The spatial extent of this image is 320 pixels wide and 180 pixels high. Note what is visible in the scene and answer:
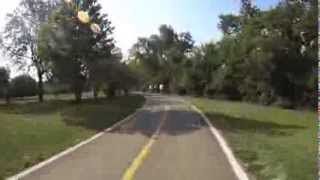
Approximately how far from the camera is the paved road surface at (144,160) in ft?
46.6

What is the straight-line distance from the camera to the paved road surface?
46.6ft

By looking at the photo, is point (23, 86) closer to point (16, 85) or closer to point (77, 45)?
point (16, 85)

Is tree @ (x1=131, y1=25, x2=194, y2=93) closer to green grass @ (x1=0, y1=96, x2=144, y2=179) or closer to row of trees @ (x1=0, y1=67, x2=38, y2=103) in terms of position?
row of trees @ (x1=0, y1=67, x2=38, y2=103)

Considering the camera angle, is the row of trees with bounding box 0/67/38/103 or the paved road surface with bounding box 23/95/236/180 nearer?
the paved road surface with bounding box 23/95/236/180

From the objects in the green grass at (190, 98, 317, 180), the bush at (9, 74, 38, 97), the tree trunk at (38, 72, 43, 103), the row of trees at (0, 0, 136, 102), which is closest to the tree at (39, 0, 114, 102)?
the row of trees at (0, 0, 136, 102)

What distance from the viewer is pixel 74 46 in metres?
53.0

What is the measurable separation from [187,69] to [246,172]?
9725 cm

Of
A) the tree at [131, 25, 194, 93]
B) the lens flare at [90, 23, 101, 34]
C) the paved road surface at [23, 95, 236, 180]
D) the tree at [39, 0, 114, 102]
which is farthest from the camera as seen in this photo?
the tree at [131, 25, 194, 93]

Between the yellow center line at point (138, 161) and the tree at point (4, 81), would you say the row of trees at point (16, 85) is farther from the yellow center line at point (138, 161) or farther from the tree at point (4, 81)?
the yellow center line at point (138, 161)

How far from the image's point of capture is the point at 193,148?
837 inches

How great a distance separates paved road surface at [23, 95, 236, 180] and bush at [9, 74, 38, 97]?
63779 mm

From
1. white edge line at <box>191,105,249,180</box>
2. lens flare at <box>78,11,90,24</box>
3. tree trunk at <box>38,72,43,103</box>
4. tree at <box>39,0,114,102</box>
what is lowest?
white edge line at <box>191,105,249,180</box>

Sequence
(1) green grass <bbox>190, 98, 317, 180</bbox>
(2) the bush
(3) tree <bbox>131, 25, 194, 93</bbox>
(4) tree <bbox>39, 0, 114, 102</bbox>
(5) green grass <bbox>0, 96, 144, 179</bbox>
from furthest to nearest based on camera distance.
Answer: (3) tree <bbox>131, 25, 194, 93</bbox>, (2) the bush, (4) tree <bbox>39, 0, 114, 102</bbox>, (5) green grass <bbox>0, 96, 144, 179</bbox>, (1) green grass <bbox>190, 98, 317, 180</bbox>

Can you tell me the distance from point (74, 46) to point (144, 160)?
120ft
